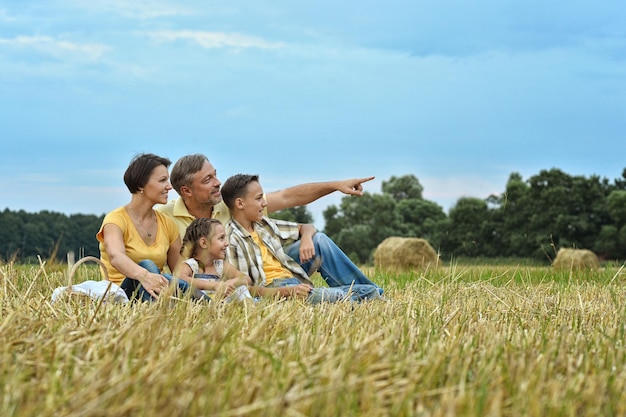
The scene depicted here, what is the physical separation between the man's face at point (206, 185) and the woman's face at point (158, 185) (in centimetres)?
33

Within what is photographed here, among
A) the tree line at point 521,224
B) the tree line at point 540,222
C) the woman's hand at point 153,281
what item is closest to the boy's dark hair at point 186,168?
the woman's hand at point 153,281

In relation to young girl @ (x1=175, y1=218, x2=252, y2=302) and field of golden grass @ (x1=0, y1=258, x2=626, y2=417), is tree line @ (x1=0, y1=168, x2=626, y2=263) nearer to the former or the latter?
young girl @ (x1=175, y1=218, x2=252, y2=302)

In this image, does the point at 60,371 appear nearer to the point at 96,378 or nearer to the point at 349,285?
the point at 96,378

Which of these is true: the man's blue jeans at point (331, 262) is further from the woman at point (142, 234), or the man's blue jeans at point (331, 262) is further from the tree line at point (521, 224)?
the tree line at point (521, 224)

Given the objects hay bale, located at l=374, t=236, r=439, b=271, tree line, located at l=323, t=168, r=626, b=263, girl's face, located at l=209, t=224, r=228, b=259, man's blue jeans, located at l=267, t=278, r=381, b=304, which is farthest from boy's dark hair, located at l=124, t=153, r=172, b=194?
tree line, located at l=323, t=168, r=626, b=263

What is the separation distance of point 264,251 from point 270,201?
0.54 meters

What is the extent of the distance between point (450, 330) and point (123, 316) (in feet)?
5.35

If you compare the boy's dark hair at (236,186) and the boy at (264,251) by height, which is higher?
the boy's dark hair at (236,186)

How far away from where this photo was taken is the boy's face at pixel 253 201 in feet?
18.4

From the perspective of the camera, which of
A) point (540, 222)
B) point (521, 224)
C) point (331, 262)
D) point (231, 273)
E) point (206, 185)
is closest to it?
point (231, 273)

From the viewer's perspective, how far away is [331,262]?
6.05 m

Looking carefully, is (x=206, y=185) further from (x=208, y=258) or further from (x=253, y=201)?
(x=208, y=258)

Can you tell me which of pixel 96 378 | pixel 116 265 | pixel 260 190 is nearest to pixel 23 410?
pixel 96 378

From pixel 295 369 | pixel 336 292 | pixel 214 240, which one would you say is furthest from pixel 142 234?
pixel 295 369
